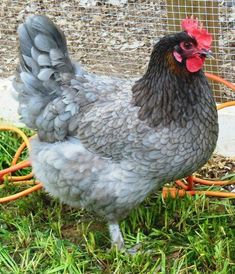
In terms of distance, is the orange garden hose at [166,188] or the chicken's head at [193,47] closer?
the chicken's head at [193,47]

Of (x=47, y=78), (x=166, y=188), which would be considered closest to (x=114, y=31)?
(x=166, y=188)

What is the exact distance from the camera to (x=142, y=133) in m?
3.09

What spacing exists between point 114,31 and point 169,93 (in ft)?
7.08

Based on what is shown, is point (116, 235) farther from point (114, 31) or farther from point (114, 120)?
point (114, 31)

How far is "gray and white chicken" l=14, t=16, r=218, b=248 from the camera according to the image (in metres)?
3.07

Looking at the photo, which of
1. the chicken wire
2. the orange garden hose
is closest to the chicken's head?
the orange garden hose

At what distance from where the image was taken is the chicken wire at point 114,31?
4.49 metres

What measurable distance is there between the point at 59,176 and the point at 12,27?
240 cm

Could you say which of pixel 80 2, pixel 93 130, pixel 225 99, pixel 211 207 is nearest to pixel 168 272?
pixel 211 207

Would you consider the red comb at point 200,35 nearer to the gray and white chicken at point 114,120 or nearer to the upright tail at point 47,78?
the gray and white chicken at point 114,120

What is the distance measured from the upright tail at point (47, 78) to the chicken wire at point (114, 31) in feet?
4.14

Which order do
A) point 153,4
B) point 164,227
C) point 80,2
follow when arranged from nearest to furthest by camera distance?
point 164,227 < point 153,4 < point 80,2

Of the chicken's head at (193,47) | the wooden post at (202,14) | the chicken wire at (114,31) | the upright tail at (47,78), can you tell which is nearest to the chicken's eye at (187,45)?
the chicken's head at (193,47)

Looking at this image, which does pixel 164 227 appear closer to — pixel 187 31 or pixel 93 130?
pixel 93 130
